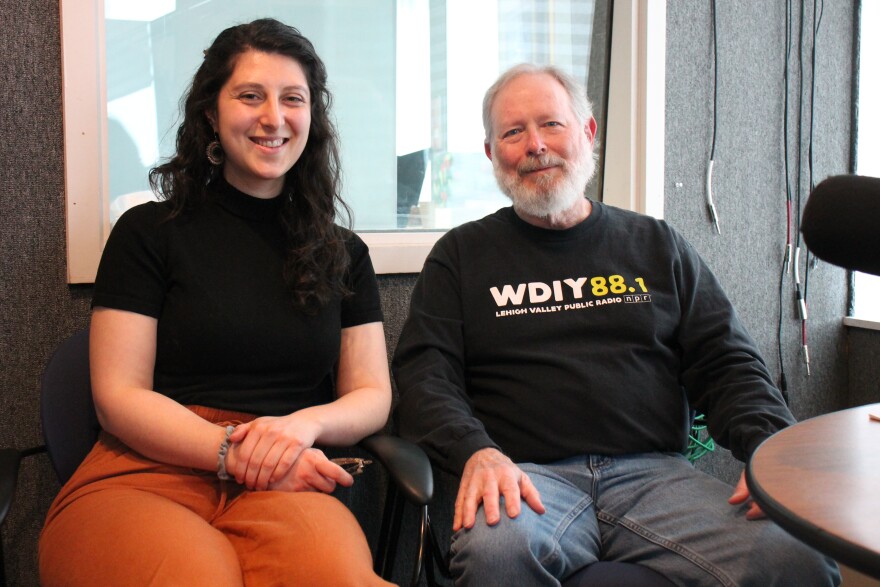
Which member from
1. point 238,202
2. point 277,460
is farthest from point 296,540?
point 238,202

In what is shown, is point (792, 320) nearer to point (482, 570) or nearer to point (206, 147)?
point (482, 570)

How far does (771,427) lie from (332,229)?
91cm

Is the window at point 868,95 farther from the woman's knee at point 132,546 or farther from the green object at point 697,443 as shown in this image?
the woman's knee at point 132,546

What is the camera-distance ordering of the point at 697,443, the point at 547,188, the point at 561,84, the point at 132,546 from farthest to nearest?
1. the point at 697,443
2. the point at 561,84
3. the point at 547,188
4. the point at 132,546

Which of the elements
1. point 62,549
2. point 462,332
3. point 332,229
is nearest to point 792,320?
point 462,332

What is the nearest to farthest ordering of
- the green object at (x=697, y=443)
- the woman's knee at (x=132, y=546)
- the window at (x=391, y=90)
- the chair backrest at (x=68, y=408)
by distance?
the woman's knee at (x=132, y=546)
the chair backrest at (x=68, y=408)
the window at (x=391, y=90)
the green object at (x=697, y=443)

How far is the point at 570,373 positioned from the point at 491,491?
37 cm

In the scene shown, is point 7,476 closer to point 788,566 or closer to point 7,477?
point 7,477

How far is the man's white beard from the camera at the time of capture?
1.63 metres

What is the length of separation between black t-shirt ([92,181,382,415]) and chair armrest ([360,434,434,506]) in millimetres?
215

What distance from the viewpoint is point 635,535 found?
1.31 m

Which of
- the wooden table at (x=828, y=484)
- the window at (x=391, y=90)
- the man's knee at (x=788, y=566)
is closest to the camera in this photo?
the wooden table at (x=828, y=484)

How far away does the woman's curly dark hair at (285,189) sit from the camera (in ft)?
4.74

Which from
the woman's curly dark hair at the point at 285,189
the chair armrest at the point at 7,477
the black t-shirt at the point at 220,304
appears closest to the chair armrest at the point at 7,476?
the chair armrest at the point at 7,477
